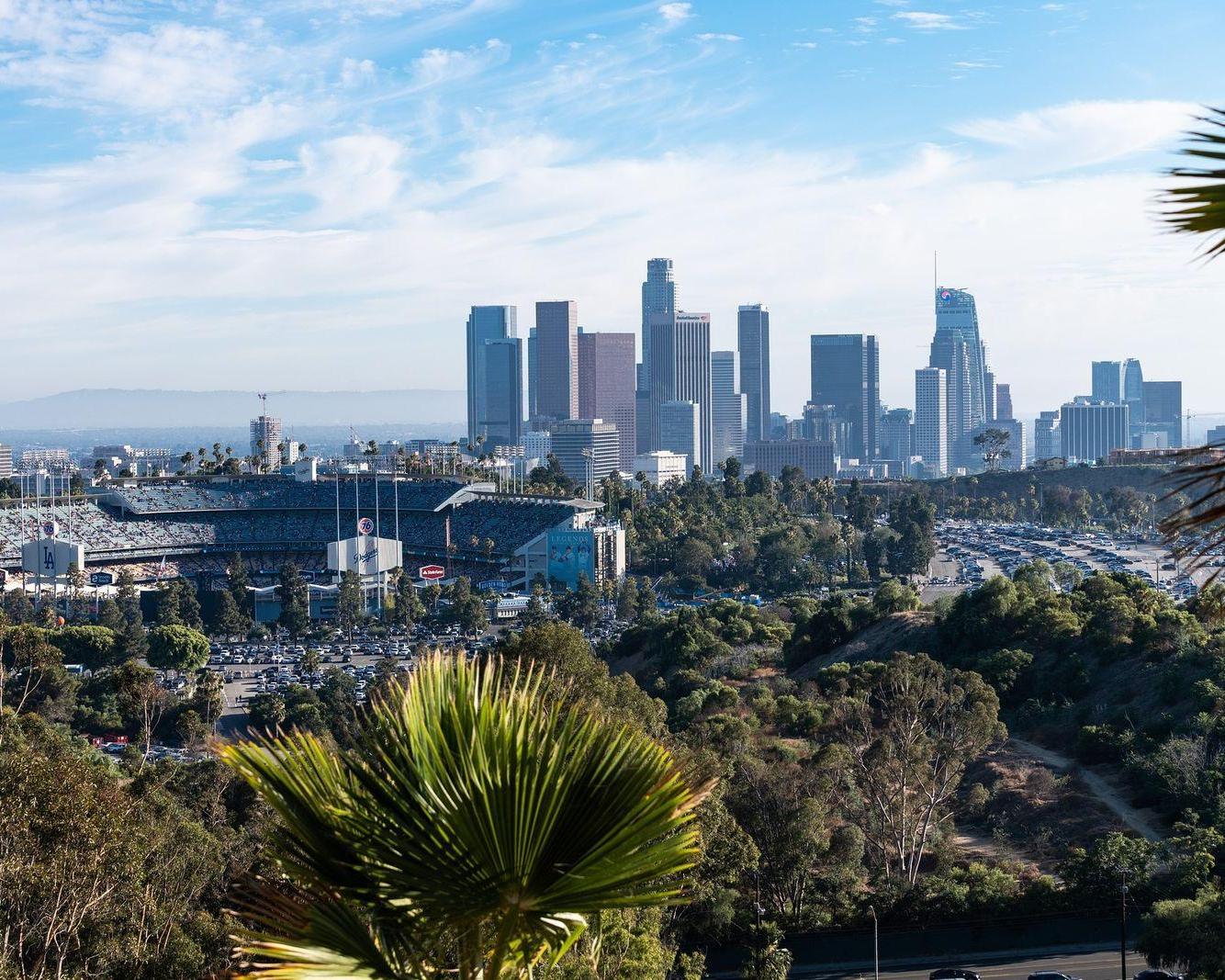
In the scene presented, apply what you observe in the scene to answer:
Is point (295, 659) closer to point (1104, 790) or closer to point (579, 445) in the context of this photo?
point (1104, 790)

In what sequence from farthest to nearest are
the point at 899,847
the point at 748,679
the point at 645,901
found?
the point at 748,679 → the point at 899,847 → the point at 645,901

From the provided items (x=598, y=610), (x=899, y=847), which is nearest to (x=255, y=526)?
(x=598, y=610)

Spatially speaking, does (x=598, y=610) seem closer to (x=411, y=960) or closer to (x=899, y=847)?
(x=899, y=847)

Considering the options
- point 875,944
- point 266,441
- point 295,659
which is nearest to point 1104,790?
point 875,944

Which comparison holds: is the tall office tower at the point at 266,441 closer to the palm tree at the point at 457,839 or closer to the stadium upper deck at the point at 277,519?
the stadium upper deck at the point at 277,519

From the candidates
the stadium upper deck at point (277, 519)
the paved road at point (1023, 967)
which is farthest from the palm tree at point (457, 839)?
the stadium upper deck at point (277, 519)

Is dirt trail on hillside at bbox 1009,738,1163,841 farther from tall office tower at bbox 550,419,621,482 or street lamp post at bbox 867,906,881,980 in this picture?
tall office tower at bbox 550,419,621,482
